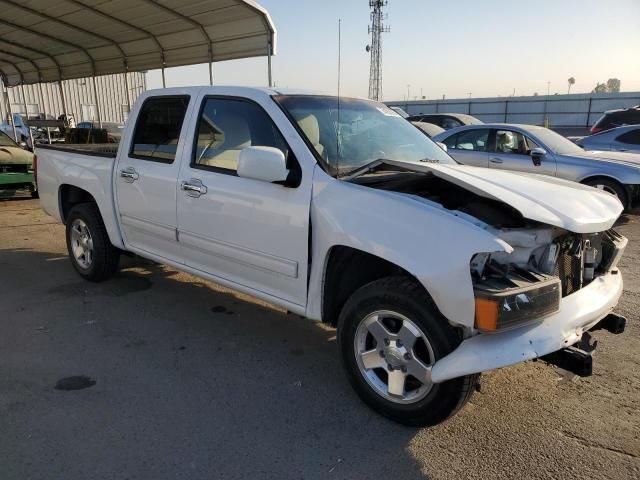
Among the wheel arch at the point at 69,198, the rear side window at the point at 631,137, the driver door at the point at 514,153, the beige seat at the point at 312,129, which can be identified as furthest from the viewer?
the rear side window at the point at 631,137

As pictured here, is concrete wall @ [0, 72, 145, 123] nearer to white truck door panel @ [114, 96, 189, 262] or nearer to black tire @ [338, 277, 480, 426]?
white truck door panel @ [114, 96, 189, 262]

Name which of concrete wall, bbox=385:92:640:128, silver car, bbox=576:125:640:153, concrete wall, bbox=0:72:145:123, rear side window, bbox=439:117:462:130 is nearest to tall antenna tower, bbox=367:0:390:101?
silver car, bbox=576:125:640:153

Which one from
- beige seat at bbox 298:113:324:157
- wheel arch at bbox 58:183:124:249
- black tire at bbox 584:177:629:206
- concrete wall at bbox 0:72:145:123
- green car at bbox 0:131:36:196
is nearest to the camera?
beige seat at bbox 298:113:324:157

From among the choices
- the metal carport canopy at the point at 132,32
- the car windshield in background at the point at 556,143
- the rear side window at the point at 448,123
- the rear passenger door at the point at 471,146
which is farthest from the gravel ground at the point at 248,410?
the rear side window at the point at 448,123

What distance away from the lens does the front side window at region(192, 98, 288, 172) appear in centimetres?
→ 355

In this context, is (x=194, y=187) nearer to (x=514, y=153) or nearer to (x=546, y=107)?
(x=514, y=153)

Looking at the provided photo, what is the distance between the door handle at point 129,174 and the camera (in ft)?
14.4

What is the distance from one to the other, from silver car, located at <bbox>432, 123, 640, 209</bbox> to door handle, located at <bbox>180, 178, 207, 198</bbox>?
5206mm

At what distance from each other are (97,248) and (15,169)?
631 centimetres

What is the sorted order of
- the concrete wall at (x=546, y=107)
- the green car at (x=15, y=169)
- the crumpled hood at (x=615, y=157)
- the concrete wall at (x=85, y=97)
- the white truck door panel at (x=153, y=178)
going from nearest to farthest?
the white truck door panel at (x=153, y=178) < the crumpled hood at (x=615, y=157) < the green car at (x=15, y=169) < the concrete wall at (x=546, y=107) < the concrete wall at (x=85, y=97)

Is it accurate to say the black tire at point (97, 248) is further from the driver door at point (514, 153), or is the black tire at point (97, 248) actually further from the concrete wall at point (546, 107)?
the concrete wall at point (546, 107)

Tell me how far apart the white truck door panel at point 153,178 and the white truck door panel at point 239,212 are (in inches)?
6.9

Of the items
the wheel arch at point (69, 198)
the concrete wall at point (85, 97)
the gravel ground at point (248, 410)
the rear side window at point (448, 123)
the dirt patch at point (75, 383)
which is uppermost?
the concrete wall at point (85, 97)

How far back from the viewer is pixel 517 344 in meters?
2.42
